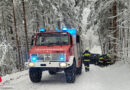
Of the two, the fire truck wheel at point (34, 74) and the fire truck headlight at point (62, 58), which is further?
the fire truck wheel at point (34, 74)

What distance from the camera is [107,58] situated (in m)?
16.1

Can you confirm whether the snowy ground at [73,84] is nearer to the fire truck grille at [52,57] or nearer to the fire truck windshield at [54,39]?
the fire truck grille at [52,57]

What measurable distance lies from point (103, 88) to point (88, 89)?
722 mm

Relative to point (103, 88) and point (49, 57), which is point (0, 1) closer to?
point (49, 57)

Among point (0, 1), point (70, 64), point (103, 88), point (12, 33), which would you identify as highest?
point (0, 1)

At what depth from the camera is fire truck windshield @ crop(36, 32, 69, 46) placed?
8203 millimetres

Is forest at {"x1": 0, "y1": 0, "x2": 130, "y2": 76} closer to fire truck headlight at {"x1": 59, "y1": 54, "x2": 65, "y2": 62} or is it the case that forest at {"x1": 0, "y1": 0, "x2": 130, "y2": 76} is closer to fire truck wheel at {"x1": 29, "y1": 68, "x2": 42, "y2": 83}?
fire truck wheel at {"x1": 29, "y1": 68, "x2": 42, "y2": 83}

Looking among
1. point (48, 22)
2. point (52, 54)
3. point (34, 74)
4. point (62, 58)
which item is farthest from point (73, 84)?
point (48, 22)

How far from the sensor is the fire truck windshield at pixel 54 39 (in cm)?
820

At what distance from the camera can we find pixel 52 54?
24.2ft

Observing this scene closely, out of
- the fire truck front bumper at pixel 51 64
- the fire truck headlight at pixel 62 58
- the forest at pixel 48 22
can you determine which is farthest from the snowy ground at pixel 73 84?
the forest at pixel 48 22

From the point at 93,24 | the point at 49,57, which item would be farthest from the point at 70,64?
the point at 93,24

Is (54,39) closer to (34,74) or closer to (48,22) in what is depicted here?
(34,74)

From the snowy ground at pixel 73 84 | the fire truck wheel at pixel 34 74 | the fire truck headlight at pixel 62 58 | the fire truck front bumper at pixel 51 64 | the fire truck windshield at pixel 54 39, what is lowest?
the snowy ground at pixel 73 84
